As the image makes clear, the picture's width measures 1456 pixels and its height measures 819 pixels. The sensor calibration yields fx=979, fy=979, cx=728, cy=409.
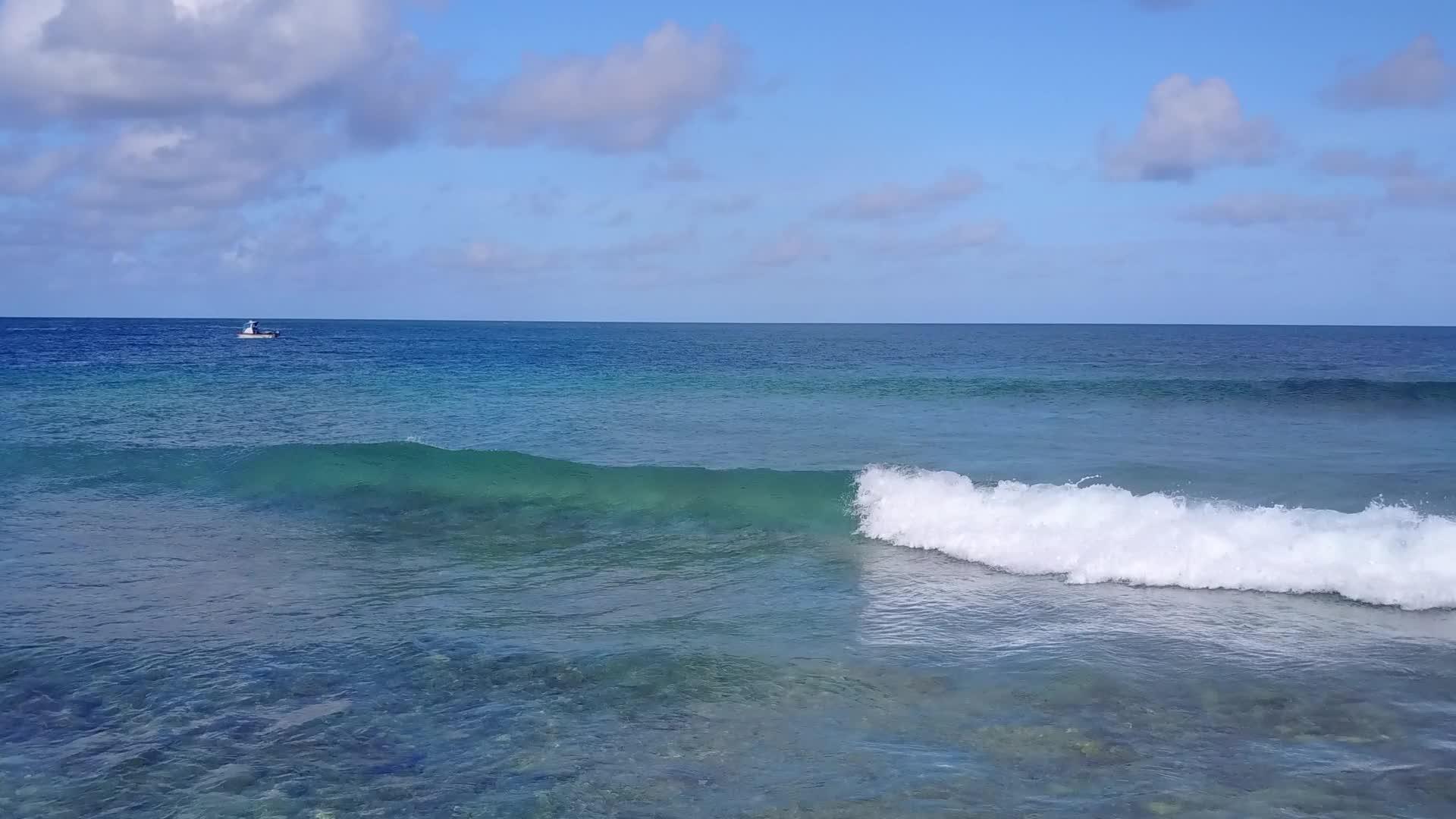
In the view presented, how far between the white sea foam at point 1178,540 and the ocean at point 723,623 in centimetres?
6

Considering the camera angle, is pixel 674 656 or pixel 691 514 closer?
pixel 674 656

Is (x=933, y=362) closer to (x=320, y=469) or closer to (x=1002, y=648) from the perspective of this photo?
(x=320, y=469)

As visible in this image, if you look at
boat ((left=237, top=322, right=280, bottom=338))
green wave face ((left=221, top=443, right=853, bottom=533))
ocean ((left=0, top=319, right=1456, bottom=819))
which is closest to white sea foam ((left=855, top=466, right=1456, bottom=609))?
ocean ((left=0, top=319, right=1456, bottom=819))

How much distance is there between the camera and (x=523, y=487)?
20.8 meters

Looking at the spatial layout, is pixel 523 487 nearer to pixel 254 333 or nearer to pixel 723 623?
pixel 723 623

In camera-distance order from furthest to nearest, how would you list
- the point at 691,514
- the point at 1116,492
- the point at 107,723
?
1. the point at 691,514
2. the point at 1116,492
3. the point at 107,723

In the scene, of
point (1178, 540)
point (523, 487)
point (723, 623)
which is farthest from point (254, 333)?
point (1178, 540)

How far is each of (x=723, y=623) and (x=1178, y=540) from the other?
722cm

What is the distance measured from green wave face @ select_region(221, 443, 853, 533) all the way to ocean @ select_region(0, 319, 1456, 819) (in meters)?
0.13

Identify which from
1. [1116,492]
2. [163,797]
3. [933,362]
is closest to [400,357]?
[933,362]

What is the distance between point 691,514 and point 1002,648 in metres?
8.75

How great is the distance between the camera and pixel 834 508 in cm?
1855

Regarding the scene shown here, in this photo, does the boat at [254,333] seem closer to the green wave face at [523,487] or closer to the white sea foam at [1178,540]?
the green wave face at [523,487]

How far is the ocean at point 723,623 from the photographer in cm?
753
